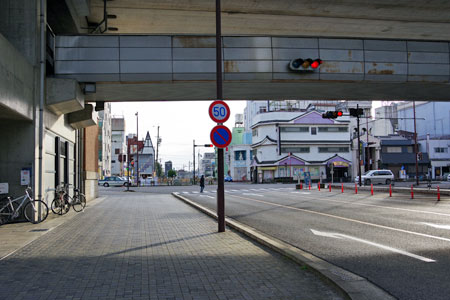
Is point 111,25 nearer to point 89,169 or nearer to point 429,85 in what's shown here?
point 89,169

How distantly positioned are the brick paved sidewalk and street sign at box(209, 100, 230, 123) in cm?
285

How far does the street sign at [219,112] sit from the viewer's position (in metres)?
10.3

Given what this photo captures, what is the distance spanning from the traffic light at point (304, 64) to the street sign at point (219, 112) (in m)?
5.39

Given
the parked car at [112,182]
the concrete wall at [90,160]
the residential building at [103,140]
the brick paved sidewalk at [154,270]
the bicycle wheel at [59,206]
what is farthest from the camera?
the residential building at [103,140]

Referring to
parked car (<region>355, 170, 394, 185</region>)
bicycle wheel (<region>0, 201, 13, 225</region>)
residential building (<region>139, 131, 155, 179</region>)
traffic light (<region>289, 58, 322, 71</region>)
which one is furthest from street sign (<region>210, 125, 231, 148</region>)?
residential building (<region>139, 131, 155, 179</region>)

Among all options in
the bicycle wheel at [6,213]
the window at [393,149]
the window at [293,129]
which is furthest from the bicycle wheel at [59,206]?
the window at [393,149]

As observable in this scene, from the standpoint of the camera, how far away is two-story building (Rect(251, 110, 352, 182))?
2768 inches

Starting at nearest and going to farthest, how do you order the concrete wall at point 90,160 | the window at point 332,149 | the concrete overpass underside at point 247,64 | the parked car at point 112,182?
the concrete overpass underside at point 247,64 < the concrete wall at point 90,160 < the parked car at point 112,182 < the window at point 332,149

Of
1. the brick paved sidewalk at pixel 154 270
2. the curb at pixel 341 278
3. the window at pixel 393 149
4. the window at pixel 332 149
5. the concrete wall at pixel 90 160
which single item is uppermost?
the window at pixel 332 149

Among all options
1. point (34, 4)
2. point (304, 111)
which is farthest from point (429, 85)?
point (304, 111)

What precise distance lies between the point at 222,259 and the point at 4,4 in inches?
418

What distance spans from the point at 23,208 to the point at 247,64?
884 cm

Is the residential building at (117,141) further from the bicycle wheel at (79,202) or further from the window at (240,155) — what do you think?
the bicycle wheel at (79,202)

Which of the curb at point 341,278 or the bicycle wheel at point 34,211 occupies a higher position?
the bicycle wheel at point 34,211
